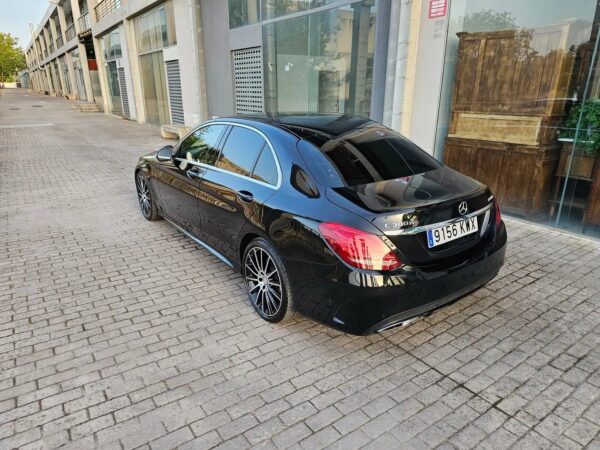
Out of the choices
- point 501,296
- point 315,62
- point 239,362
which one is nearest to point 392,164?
point 501,296

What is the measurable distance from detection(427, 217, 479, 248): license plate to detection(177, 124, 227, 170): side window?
2268 millimetres

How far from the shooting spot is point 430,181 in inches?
122

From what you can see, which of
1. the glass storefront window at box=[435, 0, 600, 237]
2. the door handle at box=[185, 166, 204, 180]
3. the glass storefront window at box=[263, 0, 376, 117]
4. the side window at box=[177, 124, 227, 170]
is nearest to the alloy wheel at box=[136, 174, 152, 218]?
the side window at box=[177, 124, 227, 170]

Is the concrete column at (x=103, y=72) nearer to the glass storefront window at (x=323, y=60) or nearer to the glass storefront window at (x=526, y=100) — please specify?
the glass storefront window at (x=323, y=60)

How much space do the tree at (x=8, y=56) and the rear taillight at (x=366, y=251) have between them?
102m

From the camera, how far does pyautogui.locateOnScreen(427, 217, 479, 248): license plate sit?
270cm

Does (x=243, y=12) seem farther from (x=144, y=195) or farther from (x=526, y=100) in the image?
(x=526, y=100)

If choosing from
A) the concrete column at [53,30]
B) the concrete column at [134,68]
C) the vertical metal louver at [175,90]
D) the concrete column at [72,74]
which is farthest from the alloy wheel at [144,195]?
the concrete column at [53,30]

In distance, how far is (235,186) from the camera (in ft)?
11.7

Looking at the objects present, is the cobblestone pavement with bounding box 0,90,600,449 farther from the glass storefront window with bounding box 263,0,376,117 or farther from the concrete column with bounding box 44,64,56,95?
the concrete column with bounding box 44,64,56,95

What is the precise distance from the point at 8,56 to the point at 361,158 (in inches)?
4046

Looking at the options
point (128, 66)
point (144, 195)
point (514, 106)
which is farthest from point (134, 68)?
point (514, 106)

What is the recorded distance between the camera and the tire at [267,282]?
3113 mm

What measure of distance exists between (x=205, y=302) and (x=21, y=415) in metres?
1.56
